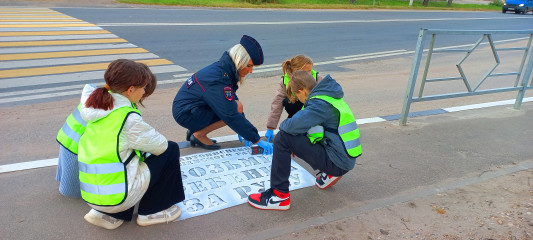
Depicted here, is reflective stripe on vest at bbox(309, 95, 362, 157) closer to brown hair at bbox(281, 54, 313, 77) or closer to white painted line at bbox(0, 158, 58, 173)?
brown hair at bbox(281, 54, 313, 77)

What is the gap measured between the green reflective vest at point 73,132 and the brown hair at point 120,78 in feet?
1.28

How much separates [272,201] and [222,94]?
1116 mm

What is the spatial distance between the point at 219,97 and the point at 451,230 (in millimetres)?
2204

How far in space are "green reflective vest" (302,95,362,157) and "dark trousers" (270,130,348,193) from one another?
0.08 m

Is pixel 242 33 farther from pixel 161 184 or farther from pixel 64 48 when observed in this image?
pixel 161 184

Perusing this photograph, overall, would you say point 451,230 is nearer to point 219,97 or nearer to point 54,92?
point 219,97

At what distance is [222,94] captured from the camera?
11.9 feet

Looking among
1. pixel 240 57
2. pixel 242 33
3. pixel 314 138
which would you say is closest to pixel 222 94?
pixel 240 57

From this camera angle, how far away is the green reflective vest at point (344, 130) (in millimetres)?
2961

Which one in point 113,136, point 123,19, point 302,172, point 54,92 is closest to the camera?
point 113,136

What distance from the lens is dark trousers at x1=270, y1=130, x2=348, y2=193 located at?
307 centimetres

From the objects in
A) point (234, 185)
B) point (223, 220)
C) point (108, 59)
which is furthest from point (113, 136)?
point (108, 59)

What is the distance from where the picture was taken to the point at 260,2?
22.4 metres

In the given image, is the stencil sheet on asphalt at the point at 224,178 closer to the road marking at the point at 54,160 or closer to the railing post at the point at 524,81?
the road marking at the point at 54,160
